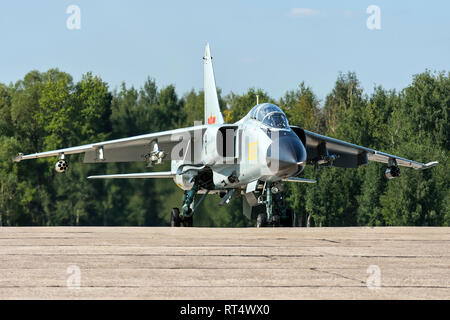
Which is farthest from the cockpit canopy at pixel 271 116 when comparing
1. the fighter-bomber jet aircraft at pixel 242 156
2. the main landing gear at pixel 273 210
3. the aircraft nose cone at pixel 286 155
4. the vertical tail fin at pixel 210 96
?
the vertical tail fin at pixel 210 96

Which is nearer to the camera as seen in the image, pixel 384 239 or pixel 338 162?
pixel 384 239

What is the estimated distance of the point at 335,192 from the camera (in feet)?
246

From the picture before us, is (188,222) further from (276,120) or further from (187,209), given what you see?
(276,120)

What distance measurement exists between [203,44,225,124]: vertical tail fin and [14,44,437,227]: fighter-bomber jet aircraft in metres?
0.04

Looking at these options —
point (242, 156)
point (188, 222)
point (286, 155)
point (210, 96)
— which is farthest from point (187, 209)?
point (286, 155)

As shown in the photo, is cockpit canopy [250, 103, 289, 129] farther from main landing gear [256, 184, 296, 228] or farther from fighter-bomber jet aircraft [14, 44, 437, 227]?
main landing gear [256, 184, 296, 228]

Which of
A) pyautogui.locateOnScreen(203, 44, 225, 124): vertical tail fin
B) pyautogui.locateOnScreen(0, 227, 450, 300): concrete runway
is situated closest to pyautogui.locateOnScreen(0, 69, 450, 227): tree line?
pyautogui.locateOnScreen(203, 44, 225, 124): vertical tail fin

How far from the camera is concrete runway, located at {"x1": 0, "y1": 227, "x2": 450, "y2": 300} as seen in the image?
8172 millimetres

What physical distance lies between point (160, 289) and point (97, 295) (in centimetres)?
75

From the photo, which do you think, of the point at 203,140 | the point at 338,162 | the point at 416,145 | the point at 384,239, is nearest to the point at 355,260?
the point at 384,239

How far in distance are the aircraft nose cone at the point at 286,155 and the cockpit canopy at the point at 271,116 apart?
1.51 ft

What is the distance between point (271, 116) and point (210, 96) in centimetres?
935

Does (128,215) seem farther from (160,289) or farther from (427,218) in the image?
(160,289)
